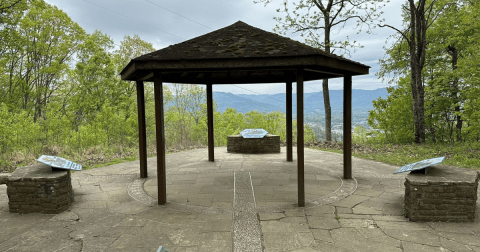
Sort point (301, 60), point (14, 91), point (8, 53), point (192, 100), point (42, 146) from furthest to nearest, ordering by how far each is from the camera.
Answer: point (192, 100), point (14, 91), point (8, 53), point (42, 146), point (301, 60)

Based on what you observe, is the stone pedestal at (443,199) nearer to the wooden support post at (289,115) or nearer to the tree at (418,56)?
the wooden support post at (289,115)

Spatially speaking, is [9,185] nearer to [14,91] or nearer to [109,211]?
[109,211]

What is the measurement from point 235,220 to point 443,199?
112 inches

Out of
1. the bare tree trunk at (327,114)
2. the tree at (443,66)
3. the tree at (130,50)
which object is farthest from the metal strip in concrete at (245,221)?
the tree at (130,50)

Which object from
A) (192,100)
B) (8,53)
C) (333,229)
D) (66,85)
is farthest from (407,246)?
(66,85)

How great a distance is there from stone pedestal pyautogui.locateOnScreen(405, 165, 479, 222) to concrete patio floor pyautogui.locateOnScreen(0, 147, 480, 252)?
13 centimetres

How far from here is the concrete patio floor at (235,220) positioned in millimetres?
3090

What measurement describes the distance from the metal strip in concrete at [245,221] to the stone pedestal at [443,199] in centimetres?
217

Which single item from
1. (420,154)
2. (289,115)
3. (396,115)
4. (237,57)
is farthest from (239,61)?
(396,115)

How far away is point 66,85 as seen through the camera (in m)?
19.6

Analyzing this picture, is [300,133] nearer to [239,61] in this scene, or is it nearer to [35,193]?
[239,61]

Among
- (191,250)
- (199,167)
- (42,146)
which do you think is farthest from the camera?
(42,146)

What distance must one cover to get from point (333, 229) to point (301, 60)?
7.80ft

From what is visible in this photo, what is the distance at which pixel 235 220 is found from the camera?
3.78 m
